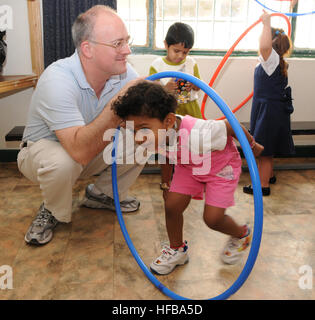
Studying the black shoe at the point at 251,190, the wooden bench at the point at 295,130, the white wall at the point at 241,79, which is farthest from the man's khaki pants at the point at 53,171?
the white wall at the point at 241,79

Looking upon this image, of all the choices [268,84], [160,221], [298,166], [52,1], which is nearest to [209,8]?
[268,84]

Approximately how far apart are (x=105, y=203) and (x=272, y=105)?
1385mm

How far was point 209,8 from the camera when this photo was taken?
3.42 m

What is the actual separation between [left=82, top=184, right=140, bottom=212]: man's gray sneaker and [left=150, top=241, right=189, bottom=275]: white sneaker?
0.65 metres

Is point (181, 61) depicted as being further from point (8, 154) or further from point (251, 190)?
point (8, 154)

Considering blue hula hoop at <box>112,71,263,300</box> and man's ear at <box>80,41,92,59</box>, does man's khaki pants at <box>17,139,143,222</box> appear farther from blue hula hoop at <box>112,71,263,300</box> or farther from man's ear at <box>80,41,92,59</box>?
blue hula hoop at <box>112,71,263,300</box>

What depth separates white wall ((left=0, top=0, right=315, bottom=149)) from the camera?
3.08 metres

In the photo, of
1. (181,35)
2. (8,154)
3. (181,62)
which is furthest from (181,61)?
(8,154)

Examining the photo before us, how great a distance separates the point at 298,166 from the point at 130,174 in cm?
175

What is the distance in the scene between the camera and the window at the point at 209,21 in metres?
3.30

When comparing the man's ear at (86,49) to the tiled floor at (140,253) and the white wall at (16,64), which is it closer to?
the tiled floor at (140,253)

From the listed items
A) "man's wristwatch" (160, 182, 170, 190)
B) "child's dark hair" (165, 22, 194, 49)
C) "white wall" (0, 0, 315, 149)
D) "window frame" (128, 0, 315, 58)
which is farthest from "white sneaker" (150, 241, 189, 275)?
"window frame" (128, 0, 315, 58)

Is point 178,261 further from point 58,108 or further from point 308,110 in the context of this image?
point 308,110
